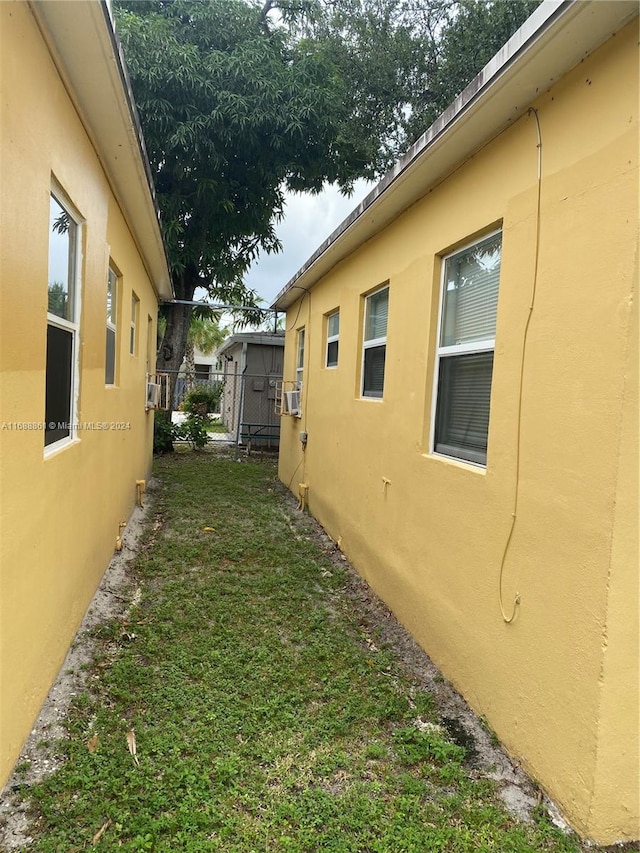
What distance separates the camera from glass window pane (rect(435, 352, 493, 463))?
2945 mm

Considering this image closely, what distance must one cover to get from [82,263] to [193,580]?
2.76 meters

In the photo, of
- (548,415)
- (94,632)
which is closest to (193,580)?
A: (94,632)

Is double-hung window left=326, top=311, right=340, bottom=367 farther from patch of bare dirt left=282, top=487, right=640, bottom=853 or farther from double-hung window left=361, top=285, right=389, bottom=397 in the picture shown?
patch of bare dirt left=282, top=487, right=640, bottom=853

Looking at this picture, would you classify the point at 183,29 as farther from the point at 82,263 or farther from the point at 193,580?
the point at 193,580

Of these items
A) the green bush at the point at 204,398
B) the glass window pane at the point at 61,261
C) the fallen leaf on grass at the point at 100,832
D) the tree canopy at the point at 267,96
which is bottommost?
the fallen leaf on grass at the point at 100,832

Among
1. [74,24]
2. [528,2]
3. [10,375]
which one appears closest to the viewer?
[10,375]

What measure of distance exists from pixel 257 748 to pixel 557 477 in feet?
6.17

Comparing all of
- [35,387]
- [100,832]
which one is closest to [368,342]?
[35,387]

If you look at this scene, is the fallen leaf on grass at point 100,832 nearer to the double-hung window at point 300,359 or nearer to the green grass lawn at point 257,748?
the green grass lawn at point 257,748

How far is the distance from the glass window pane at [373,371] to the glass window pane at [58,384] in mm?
2653

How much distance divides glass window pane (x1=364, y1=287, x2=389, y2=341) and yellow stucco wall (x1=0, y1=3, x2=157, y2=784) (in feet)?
8.10

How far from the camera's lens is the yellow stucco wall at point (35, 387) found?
Result: 6.27 feet

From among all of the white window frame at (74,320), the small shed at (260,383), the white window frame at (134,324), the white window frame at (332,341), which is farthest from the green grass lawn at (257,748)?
the small shed at (260,383)

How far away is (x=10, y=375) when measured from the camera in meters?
1.94
